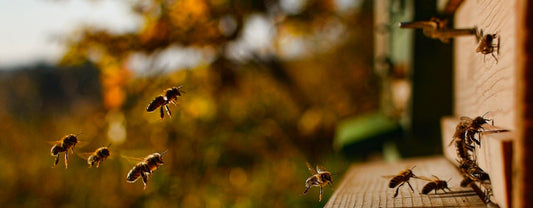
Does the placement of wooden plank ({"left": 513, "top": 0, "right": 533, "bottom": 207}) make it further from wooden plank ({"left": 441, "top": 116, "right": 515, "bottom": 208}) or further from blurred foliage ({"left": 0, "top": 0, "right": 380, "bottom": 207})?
blurred foliage ({"left": 0, "top": 0, "right": 380, "bottom": 207})

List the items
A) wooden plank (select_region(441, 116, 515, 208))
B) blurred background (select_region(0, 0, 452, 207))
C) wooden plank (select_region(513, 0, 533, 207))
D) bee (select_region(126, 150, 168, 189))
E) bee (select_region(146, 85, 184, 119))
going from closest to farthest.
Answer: wooden plank (select_region(513, 0, 533, 207)), wooden plank (select_region(441, 116, 515, 208)), bee (select_region(126, 150, 168, 189)), bee (select_region(146, 85, 184, 119)), blurred background (select_region(0, 0, 452, 207))

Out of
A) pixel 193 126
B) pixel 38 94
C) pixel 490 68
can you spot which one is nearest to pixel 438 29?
pixel 490 68

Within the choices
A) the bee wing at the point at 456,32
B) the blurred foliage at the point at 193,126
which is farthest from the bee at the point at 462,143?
the blurred foliage at the point at 193,126

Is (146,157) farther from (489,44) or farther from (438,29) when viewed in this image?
(489,44)

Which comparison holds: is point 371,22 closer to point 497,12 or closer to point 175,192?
point 175,192

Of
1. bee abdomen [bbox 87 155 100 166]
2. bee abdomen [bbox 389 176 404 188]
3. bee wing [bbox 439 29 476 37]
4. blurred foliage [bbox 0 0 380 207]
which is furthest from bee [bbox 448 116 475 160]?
blurred foliage [bbox 0 0 380 207]

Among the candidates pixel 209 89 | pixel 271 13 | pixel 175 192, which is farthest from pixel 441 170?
pixel 271 13
